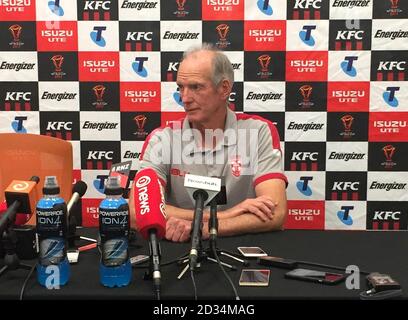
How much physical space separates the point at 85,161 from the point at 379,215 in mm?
1839

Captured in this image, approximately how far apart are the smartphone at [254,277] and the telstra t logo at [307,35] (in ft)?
6.40

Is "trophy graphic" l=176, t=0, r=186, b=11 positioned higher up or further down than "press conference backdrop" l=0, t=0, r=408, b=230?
higher up

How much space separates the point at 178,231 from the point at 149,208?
0.45 metres

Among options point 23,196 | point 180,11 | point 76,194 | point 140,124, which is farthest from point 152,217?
point 180,11

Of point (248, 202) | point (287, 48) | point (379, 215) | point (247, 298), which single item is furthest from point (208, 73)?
point (379, 215)

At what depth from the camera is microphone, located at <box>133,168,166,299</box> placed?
123 cm

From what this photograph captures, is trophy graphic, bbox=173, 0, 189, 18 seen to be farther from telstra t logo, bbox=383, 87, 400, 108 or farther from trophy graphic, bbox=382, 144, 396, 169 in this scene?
trophy graphic, bbox=382, 144, 396, 169

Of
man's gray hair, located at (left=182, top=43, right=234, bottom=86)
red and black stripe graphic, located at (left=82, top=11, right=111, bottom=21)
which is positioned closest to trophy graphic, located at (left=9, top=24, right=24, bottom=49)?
red and black stripe graphic, located at (left=82, top=11, right=111, bottom=21)

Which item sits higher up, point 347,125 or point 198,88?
point 198,88

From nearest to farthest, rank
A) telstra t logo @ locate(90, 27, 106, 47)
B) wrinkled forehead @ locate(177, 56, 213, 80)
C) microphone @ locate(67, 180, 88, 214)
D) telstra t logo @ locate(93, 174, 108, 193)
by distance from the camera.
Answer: microphone @ locate(67, 180, 88, 214)
wrinkled forehead @ locate(177, 56, 213, 80)
telstra t logo @ locate(90, 27, 106, 47)
telstra t logo @ locate(93, 174, 108, 193)

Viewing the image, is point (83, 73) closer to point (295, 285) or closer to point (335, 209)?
point (335, 209)

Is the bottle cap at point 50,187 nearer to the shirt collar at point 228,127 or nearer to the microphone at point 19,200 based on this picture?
the microphone at point 19,200

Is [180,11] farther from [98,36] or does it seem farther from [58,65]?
[58,65]

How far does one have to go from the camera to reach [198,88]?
2311mm
